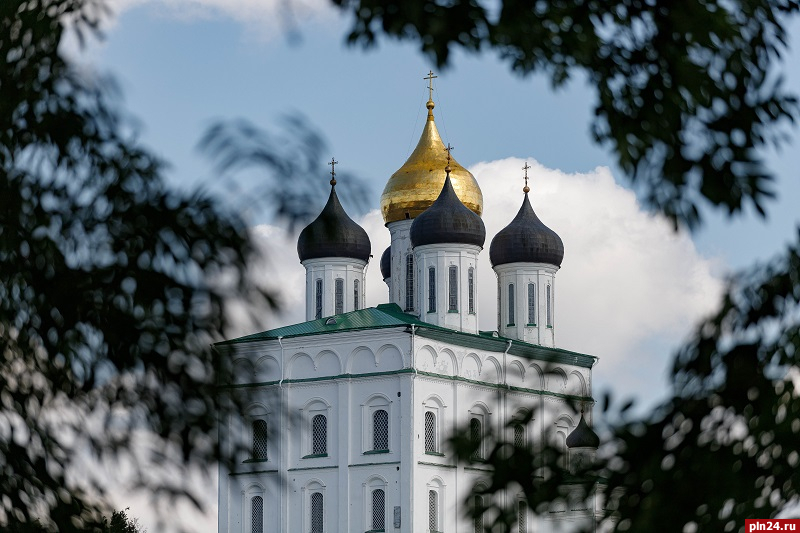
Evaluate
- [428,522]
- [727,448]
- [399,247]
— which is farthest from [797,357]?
[399,247]

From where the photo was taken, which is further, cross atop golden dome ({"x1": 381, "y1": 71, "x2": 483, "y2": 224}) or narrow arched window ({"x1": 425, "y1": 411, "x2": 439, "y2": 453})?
cross atop golden dome ({"x1": 381, "y1": 71, "x2": 483, "y2": 224})

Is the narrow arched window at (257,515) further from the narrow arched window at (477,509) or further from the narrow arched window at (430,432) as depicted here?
the narrow arched window at (477,509)

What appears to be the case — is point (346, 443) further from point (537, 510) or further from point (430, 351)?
point (537, 510)

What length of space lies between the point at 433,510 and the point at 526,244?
727 cm

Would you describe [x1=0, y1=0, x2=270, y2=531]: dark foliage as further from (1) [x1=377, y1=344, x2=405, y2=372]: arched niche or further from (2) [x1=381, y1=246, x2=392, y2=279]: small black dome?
(2) [x1=381, y1=246, x2=392, y2=279]: small black dome

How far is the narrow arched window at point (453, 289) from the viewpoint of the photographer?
A: 1655 inches

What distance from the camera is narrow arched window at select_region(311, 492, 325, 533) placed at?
40.7 m

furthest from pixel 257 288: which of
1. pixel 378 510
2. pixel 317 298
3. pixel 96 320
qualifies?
pixel 317 298

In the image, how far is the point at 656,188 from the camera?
281 inches

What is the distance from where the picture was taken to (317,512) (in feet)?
134

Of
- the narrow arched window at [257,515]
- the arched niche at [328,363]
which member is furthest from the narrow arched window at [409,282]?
the narrow arched window at [257,515]

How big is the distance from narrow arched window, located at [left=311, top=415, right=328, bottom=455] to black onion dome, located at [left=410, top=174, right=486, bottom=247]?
14.4 feet

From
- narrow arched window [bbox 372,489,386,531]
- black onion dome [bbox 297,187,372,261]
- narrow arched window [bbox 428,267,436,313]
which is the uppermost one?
black onion dome [bbox 297,187,372,261]

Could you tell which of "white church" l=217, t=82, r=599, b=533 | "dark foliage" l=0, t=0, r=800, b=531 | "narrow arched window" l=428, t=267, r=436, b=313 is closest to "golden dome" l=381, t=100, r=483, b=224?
"white church" l=217, t=82, r=599, b=533
